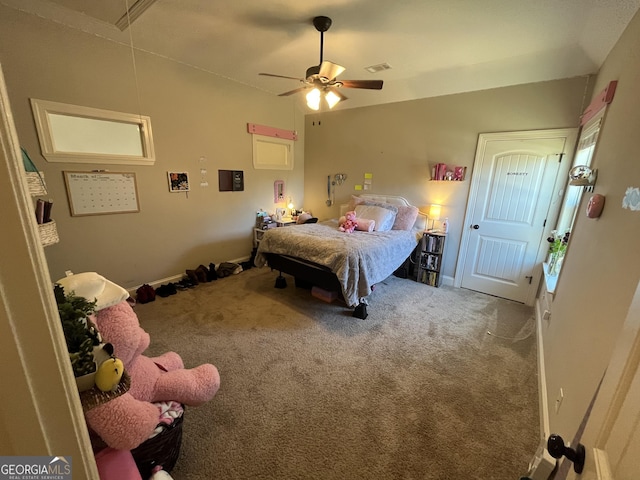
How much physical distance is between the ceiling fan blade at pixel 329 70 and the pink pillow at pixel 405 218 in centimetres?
207

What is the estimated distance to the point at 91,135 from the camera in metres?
2.66

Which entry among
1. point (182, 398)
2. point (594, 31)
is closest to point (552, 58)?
point (594, 31)

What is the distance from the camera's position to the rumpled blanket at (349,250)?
2588 mm

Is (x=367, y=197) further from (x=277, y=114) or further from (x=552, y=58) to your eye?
(x=552, y=58)

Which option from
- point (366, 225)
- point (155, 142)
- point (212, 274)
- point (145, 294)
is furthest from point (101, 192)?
point (366, 225)

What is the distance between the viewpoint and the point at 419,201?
12.6ft

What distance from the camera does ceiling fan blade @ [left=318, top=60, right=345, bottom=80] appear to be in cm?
227

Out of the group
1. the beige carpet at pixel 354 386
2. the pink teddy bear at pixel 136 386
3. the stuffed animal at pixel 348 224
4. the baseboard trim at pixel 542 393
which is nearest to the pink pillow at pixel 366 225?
the stuffed animal at pixel 348 224

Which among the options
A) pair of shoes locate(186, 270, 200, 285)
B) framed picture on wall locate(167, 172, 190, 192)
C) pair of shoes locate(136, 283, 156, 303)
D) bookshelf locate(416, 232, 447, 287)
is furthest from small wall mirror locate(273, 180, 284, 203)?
bookshelf locate(416, 232, 447, 287)

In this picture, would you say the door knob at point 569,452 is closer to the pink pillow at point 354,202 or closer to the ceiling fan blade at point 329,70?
the ceiling fan blade at point 329,70

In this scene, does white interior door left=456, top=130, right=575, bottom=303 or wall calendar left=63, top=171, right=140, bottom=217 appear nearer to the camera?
wall calendar left=63, top=171, right=140, bottom=217

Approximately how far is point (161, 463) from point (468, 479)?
1.52 meters

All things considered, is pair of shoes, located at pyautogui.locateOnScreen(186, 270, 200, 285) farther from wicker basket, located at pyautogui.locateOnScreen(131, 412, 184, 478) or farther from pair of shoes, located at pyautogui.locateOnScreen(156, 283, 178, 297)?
wicker basket, located at pyautogui.locateOnScreen(131, 412, 184, 478)

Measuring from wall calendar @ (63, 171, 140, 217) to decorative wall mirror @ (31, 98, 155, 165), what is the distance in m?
0.15
